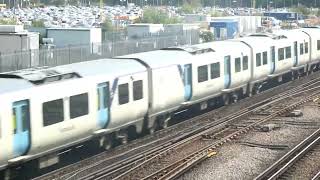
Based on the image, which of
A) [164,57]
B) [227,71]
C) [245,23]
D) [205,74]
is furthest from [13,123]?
[245,23]

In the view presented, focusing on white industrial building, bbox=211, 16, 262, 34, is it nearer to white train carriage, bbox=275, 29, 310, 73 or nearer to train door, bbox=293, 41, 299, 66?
white train carriage, bbox=275, 29, 310, 73

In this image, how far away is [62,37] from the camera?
123ft

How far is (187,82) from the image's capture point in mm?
19594

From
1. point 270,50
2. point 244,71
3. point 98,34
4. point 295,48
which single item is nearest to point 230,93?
point 244,71

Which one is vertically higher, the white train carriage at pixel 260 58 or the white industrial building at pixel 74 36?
the white industrial building at pixel 74 36

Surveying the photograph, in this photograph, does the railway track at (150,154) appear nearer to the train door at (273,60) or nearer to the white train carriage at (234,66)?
the white train carriage at (234,66)

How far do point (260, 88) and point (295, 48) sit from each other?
12.7ft

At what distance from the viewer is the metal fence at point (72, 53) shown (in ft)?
81.3

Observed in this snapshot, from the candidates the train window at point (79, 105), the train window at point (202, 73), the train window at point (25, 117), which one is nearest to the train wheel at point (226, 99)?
the train window at point (202, 73)

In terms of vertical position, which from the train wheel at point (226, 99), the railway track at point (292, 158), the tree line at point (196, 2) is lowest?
the railway track at point (292, 158)

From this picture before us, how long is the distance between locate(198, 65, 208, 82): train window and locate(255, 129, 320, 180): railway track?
4490 millimetres

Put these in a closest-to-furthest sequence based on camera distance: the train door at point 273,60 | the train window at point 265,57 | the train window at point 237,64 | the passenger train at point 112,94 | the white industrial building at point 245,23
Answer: the passenger train at point 112,94 < the train window at point 237,64 < the train window at point 265,57 < the train door at point 273,60 < the white industrial building at point 245,23

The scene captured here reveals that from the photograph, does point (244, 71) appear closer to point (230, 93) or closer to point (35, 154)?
point (230, 93)

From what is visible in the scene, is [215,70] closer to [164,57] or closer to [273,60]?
[164,57]
